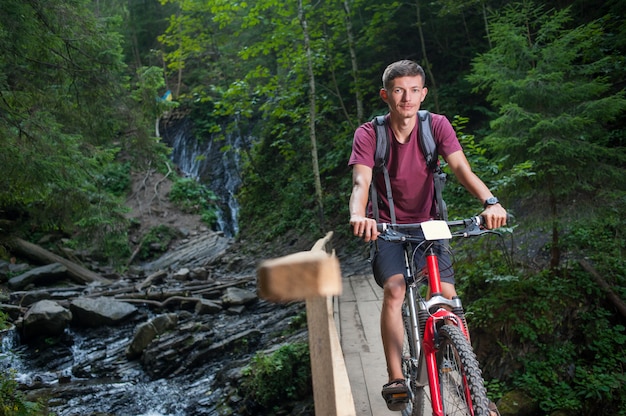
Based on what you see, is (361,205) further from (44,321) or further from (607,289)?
(44,321)

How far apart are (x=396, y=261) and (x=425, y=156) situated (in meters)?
0.67

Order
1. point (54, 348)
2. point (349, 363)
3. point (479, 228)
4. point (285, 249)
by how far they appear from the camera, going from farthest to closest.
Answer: point (285, 249) < point (54, 348) < point (349, 363) < point (479, 228)

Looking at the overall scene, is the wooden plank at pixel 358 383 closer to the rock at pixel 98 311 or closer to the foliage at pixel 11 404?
the foliage at pixel 11 404

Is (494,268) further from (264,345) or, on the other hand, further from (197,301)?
(197,301)

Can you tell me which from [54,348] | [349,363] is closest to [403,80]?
[349,363]

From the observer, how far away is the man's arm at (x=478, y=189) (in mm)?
2443

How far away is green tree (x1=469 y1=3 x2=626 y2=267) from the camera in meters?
4.86

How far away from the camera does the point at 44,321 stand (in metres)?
9.53

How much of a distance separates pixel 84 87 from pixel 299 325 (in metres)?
5.16

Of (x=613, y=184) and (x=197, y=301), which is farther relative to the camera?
(x=197, y=301)

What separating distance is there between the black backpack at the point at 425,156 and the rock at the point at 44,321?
30.0 ft

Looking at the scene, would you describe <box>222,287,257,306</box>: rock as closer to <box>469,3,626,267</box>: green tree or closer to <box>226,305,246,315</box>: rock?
<box>226,305,246,315</box>: rock

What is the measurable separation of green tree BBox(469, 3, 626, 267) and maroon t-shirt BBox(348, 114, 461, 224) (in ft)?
8.10

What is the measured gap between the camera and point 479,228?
2.51 meters
